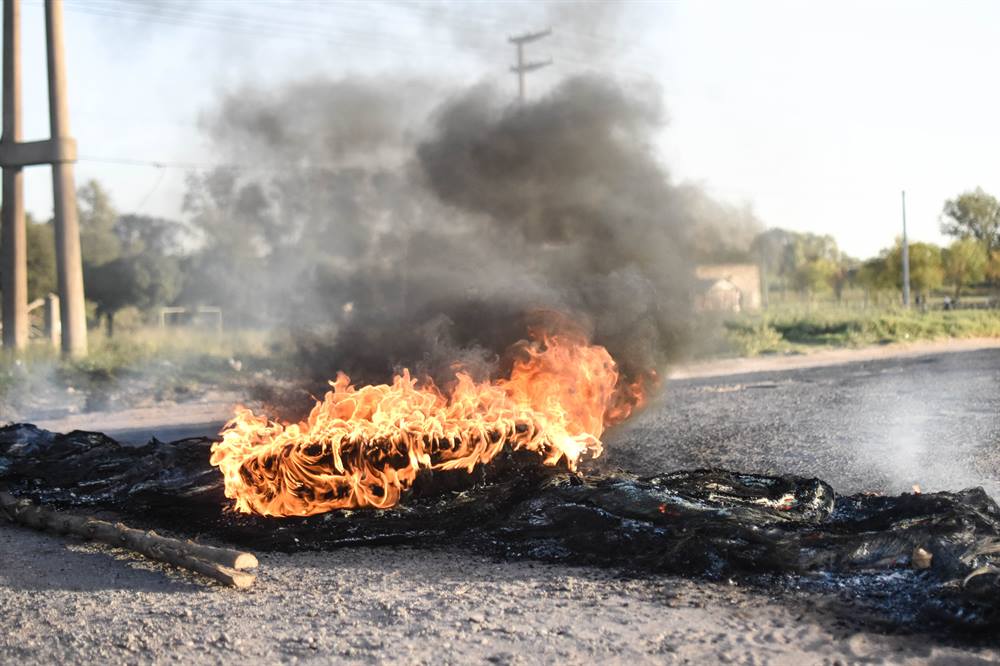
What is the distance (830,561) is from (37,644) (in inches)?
157

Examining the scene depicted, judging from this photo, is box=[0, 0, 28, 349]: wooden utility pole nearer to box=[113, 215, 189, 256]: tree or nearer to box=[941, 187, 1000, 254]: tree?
box=[113, 215, 189, 256]: tree

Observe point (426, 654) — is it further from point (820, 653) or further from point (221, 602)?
point (820, 653)

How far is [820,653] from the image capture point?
13.3 ft

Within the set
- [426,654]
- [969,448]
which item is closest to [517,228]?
[969,448]

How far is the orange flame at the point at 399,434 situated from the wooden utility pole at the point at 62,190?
46.1ft

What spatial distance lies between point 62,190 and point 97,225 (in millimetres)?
37049

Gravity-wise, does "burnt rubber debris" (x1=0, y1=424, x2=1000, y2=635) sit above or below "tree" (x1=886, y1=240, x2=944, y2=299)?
below

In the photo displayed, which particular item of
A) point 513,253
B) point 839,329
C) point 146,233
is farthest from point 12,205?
point 146,233

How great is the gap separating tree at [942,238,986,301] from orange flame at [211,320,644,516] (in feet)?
140

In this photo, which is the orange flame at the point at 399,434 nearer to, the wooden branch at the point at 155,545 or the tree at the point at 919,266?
the wooden branch at the point at 155,545

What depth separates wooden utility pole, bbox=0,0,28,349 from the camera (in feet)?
66.6

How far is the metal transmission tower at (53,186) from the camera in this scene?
19500 millimetres

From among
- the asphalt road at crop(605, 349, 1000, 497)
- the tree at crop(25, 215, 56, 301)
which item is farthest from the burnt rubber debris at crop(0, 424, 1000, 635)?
the tree at crop(25, 215, 56, 301)

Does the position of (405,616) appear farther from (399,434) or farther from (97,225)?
(97,225)
